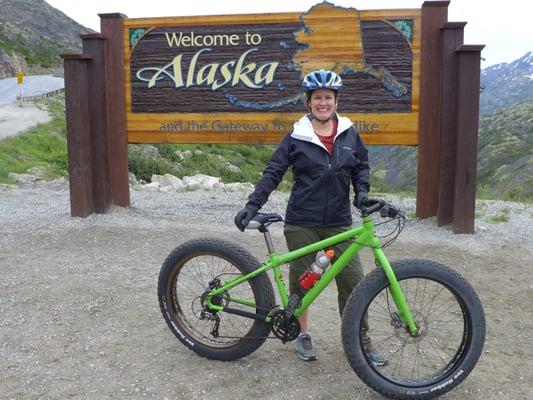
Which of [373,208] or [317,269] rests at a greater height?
[373,208]

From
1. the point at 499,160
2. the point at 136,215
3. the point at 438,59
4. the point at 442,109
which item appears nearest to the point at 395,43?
the point at 438,59

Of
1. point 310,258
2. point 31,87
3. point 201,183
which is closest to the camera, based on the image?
point 310,258

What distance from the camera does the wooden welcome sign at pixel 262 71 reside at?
26.1 feet

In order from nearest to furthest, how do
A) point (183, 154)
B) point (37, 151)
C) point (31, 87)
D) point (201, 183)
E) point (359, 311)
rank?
point (359, 311) → point (201, 183) → point (37, 151) → point (183, 154) → point (31, 87)

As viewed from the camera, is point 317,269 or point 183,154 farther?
point 183,154

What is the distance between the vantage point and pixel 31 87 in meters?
Answer: 41.0

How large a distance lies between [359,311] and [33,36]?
83.8m

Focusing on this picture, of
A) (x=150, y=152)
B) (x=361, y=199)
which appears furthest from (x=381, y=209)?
(x=150, y=152)

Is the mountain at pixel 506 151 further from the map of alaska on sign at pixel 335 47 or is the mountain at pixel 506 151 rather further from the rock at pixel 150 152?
the map of alaska on sign at pixel 335 47

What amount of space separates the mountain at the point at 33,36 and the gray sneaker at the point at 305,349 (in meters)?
55.2

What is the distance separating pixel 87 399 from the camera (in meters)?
3.60

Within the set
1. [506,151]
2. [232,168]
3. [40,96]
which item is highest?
[40,96]

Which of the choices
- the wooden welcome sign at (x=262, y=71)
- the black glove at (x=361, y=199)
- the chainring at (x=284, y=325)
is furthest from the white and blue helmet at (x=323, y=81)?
the wooden welcome sign at (x=262, y=71)

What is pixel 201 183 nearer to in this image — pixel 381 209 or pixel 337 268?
pixel 337 268
